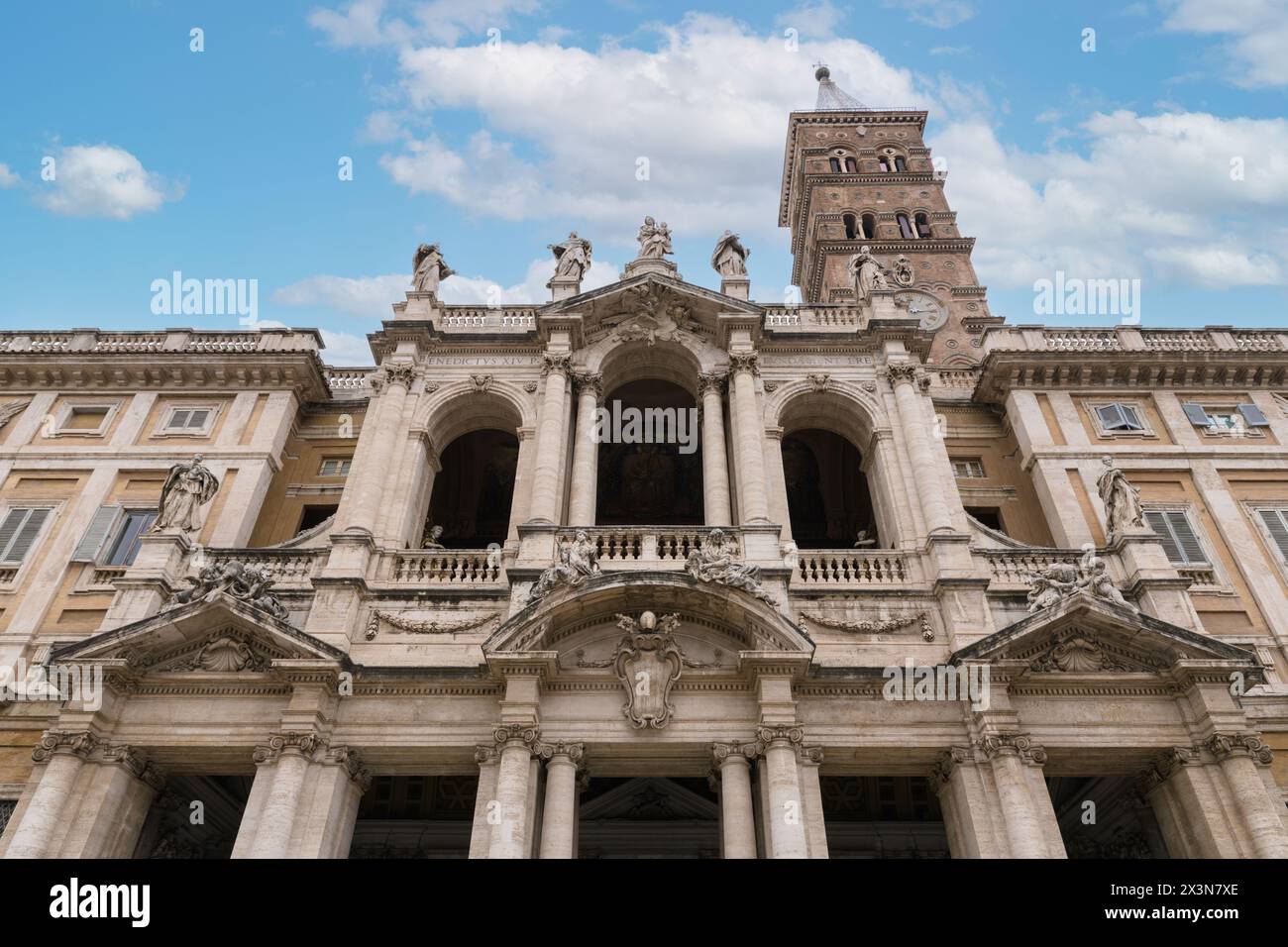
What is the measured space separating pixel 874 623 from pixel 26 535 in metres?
19.9

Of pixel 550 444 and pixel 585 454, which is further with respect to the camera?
pixel 585 454

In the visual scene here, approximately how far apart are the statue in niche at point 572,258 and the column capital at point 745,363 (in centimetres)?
515

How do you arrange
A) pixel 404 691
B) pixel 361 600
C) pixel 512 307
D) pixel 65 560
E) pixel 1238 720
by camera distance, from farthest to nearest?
pixel 512 307 < pixel 65 560 < pixel 361 600 < pixel 404 691 < pixel 1238 720

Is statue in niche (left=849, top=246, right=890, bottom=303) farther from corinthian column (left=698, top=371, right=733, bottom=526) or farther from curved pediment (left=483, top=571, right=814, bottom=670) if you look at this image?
curved pediment (left=483, top=571, right=814, bottom=670)

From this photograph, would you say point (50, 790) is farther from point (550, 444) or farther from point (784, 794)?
point (784, 794)

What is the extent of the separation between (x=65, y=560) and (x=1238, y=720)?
80.1 feet

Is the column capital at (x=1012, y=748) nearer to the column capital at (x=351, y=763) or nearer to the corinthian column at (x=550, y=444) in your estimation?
the corinthian column at (x=550, y=444)

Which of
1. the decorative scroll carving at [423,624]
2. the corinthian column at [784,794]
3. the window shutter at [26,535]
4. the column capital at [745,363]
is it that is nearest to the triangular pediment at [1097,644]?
the corinthian column at [784,794]

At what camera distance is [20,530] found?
2123cm

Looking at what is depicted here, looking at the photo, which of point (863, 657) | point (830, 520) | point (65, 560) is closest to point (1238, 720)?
point (863, 657)

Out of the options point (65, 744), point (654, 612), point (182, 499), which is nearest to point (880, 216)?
point (654, 612)

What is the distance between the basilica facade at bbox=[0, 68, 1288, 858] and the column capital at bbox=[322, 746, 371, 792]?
0.08 meters
